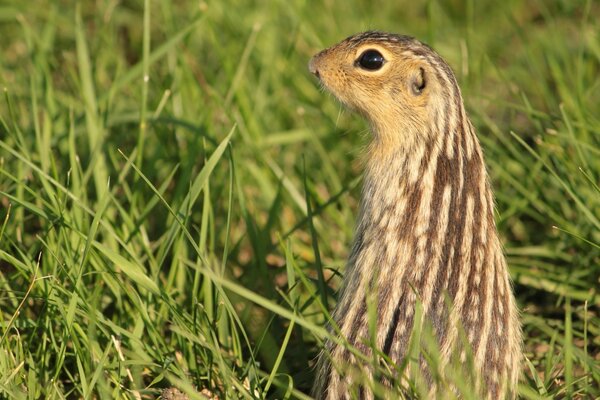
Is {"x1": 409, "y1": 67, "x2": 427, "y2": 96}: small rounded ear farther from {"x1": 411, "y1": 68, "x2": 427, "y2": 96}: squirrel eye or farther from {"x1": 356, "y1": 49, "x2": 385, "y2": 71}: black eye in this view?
{"x1": 356, "y1": 49, "x2": 385, "y2": 71}: black eye


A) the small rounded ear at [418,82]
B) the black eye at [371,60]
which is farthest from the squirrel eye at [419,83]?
the black eye at [371,60]

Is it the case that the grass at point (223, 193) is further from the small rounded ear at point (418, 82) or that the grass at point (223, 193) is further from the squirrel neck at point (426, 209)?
Answer: the small rounded ear at point (418, 82)

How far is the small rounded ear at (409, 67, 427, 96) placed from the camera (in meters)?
3.87

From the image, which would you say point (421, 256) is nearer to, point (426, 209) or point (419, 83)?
point (426, 209)

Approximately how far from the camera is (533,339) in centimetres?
435

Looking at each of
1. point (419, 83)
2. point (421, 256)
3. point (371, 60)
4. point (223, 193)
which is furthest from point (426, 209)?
point (223, 193)

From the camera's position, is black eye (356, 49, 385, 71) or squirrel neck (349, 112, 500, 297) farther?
black eye (356, 49, 385, 71)

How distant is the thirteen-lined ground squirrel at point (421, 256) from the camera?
135 inches

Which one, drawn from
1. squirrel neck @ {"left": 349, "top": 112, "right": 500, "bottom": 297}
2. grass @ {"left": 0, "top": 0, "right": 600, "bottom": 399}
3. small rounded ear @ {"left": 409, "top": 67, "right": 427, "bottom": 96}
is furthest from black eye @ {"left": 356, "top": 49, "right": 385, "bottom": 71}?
grass @ {"left": 0, "top": 0, "right": 600, "bottom": 399}

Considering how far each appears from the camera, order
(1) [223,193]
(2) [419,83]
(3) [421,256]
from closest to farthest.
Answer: (3) [421,256], (2) [419,83], (1) [223,193]

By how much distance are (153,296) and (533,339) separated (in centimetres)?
174

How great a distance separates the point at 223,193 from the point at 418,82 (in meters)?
1.70

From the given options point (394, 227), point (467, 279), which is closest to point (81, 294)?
point (394, 227)

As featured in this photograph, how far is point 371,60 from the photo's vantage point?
4.00 metres
